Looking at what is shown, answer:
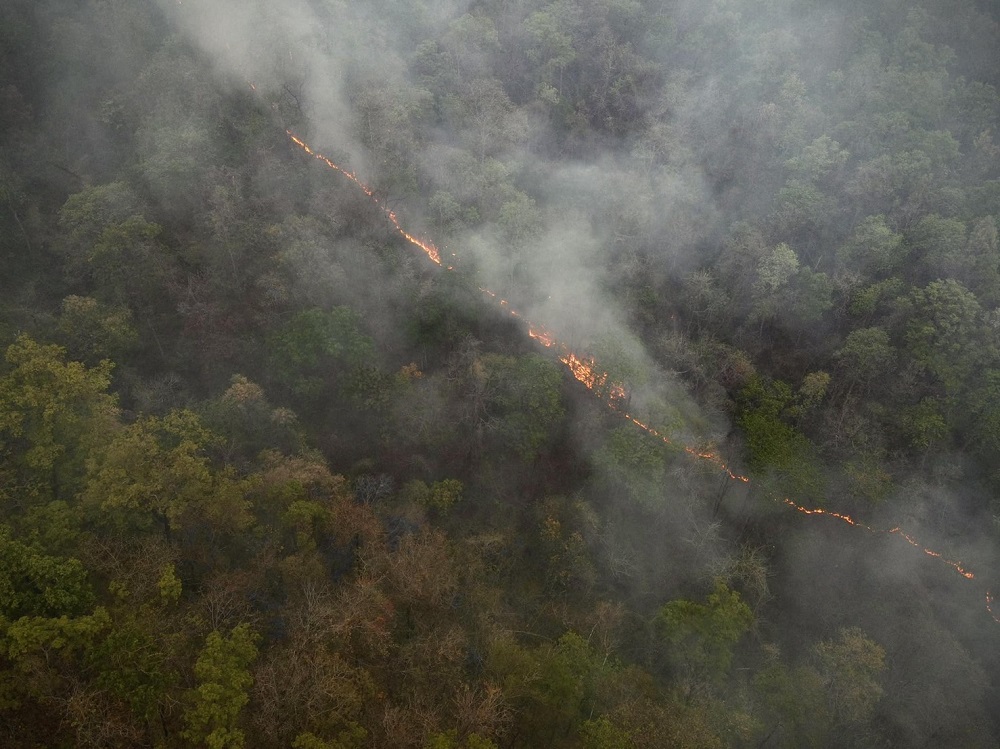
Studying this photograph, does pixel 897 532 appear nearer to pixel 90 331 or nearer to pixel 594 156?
pixel 594 156

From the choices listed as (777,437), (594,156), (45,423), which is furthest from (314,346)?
(777,437)

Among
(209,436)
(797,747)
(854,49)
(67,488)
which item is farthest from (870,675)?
(854,49)

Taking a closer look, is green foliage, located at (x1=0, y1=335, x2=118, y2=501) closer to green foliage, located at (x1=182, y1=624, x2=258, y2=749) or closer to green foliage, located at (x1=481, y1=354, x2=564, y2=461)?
green foliage, located at (x1=182, y1=624, x2=258, y2=749)

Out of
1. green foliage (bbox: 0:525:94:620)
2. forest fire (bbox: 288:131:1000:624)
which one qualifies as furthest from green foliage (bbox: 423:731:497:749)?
forest fire (bbox: 288:131:1000:624)

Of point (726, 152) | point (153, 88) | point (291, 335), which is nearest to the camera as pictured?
point (291, 335)

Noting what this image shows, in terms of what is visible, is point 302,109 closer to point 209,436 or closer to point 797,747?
point 209,436

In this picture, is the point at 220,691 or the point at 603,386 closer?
the point at 220,691

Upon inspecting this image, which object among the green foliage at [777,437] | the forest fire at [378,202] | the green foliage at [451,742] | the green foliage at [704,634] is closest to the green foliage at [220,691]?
the green foliage at [451,742]
